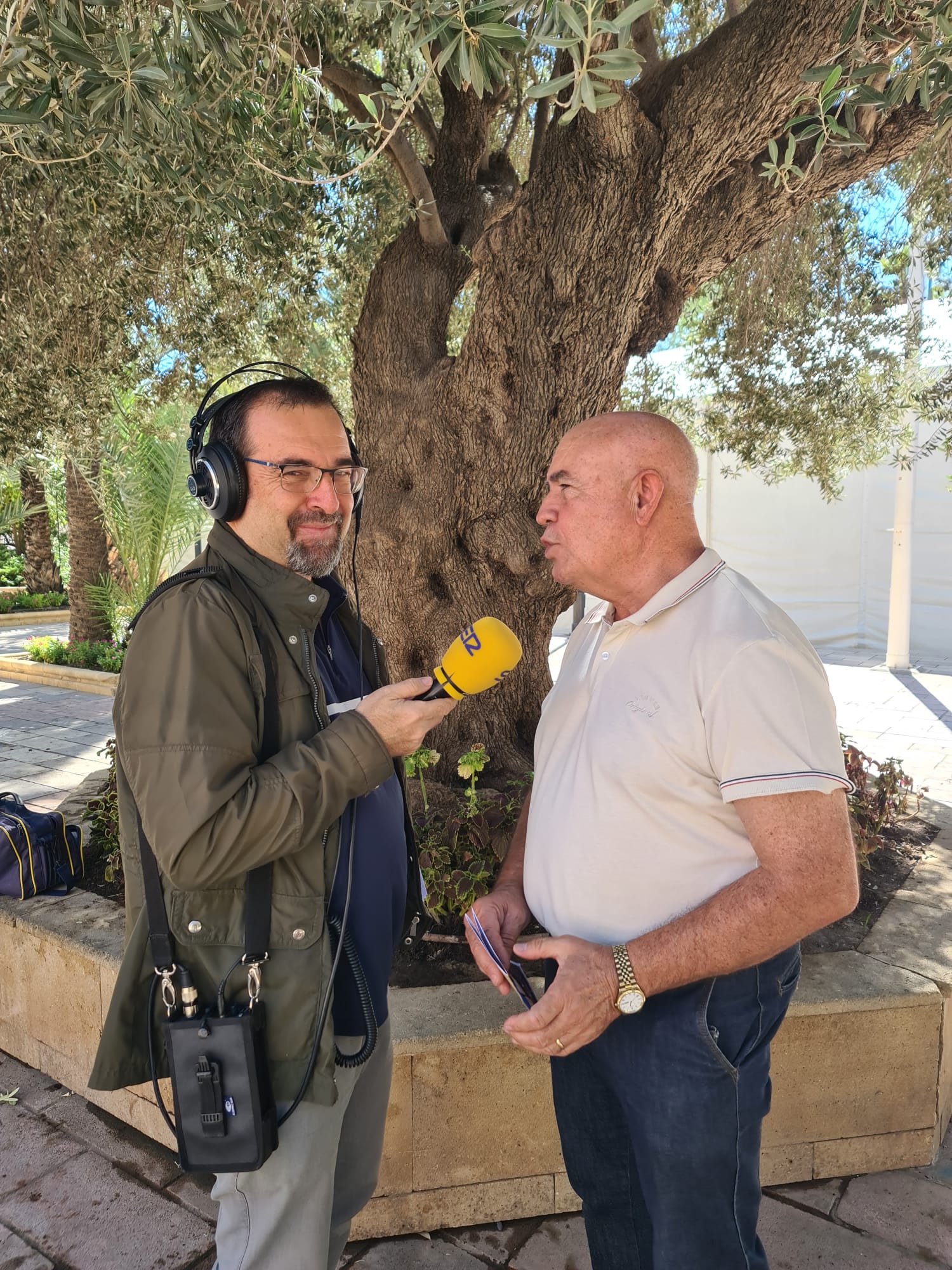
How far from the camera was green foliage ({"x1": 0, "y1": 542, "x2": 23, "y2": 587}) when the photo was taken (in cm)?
2364

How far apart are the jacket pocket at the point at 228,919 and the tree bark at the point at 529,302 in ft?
8.14

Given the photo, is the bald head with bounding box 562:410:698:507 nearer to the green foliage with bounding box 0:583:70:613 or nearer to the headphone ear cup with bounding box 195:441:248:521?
the headphone ear cup with bounding box 195:441:248:521

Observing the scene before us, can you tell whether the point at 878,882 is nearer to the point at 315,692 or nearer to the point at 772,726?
the point at 772,726

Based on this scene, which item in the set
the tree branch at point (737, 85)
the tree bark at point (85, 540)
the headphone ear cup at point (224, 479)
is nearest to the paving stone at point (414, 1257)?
the headphone ear cup at point (224, 479)

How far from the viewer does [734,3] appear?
14.6ft

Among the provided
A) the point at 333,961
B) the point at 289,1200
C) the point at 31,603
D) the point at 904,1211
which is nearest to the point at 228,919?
the point at 333,961

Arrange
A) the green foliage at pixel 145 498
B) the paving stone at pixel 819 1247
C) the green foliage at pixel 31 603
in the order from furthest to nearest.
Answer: the green foliage at pixel 31 603 → the green foliage at pixel 145 498 → the paving stone at pixel 819 1247

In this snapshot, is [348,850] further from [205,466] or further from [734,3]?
[734,3]

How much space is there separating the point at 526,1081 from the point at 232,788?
1.66 m

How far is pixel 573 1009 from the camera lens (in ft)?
5.47

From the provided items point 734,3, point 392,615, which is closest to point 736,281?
point 734,3

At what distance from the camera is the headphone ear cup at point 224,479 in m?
1.93

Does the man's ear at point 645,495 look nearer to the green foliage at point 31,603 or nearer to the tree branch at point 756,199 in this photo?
the tree branch at point 756,199

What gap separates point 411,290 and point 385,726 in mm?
3232
